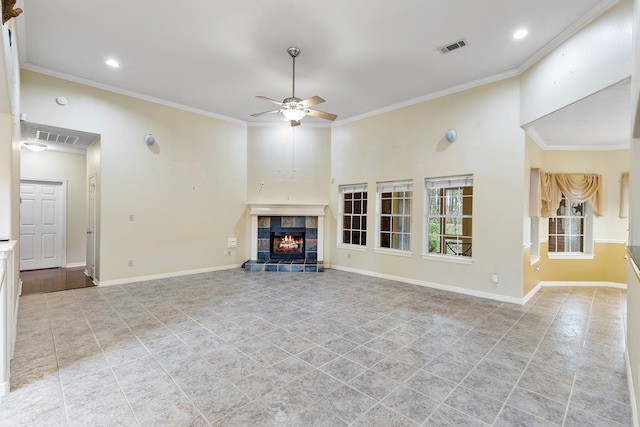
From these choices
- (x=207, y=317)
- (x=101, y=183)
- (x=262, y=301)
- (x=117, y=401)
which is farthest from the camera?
(x=101, y=183)

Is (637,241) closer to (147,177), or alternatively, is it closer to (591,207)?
(591,207)

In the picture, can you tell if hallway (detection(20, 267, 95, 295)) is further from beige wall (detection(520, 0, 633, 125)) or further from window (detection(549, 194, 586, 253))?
window (detection(549, 194, 586, 253))

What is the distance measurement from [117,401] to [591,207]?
7734mm

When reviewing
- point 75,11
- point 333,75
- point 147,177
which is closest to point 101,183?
point 147,177

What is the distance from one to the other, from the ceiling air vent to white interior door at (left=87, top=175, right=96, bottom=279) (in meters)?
0.72

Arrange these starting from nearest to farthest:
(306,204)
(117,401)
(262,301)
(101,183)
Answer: (117,401)
(262,301)
(101,183)
(306,204)

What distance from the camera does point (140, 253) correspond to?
18.0 ft

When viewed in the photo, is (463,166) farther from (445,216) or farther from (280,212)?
(280,212)

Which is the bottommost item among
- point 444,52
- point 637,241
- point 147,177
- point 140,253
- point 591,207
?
point 140,253

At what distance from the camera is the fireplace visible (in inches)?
277

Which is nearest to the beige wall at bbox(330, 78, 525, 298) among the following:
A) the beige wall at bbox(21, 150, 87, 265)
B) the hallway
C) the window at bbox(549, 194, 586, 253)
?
the window at bbox(549, 194, 586, 253)

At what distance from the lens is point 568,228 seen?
5973mm

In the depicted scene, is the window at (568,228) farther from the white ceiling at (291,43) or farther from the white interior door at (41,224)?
the white interior door at (41,224)

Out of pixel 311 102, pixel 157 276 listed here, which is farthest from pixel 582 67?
pixel 157 276
